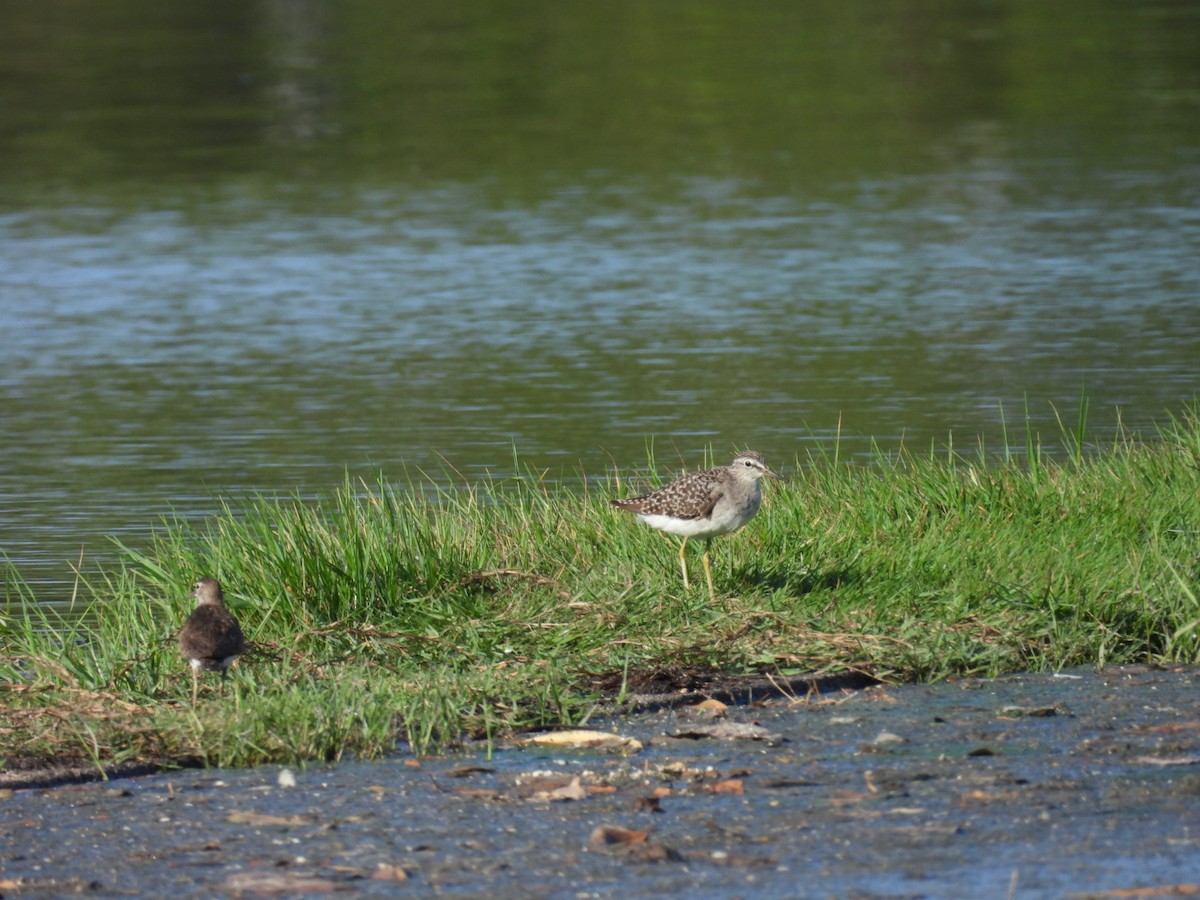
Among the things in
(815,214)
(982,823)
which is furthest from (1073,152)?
(982,823)

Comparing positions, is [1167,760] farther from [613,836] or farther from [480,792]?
[480,792]

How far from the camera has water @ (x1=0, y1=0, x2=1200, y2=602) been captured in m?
17.1

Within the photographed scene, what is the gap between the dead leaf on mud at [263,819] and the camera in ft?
20.2

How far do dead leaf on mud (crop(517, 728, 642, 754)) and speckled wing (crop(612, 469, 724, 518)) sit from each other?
5.79 ft

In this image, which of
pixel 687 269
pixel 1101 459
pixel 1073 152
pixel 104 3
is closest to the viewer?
pixel 1101 459

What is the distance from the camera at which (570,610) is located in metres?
8.50

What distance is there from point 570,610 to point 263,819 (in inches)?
98.7

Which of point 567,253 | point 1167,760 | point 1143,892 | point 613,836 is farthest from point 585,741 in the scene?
point 567,253

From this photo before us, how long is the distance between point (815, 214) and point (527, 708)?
24.6 m

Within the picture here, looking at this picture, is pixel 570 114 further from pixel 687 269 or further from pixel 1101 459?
pixel 1101 459

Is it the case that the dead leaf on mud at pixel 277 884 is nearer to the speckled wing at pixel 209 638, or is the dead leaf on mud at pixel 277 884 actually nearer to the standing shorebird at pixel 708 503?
the speckled wing at pixel 209 638

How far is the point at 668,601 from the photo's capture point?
864 cm

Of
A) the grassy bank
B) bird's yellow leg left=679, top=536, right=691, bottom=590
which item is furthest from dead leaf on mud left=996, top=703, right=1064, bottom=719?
bird's yellow leg left=679, top=536, right=691, bottom=590

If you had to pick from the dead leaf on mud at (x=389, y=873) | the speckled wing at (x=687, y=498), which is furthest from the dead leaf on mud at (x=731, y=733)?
the speckled wing at (x=687, y=498)
